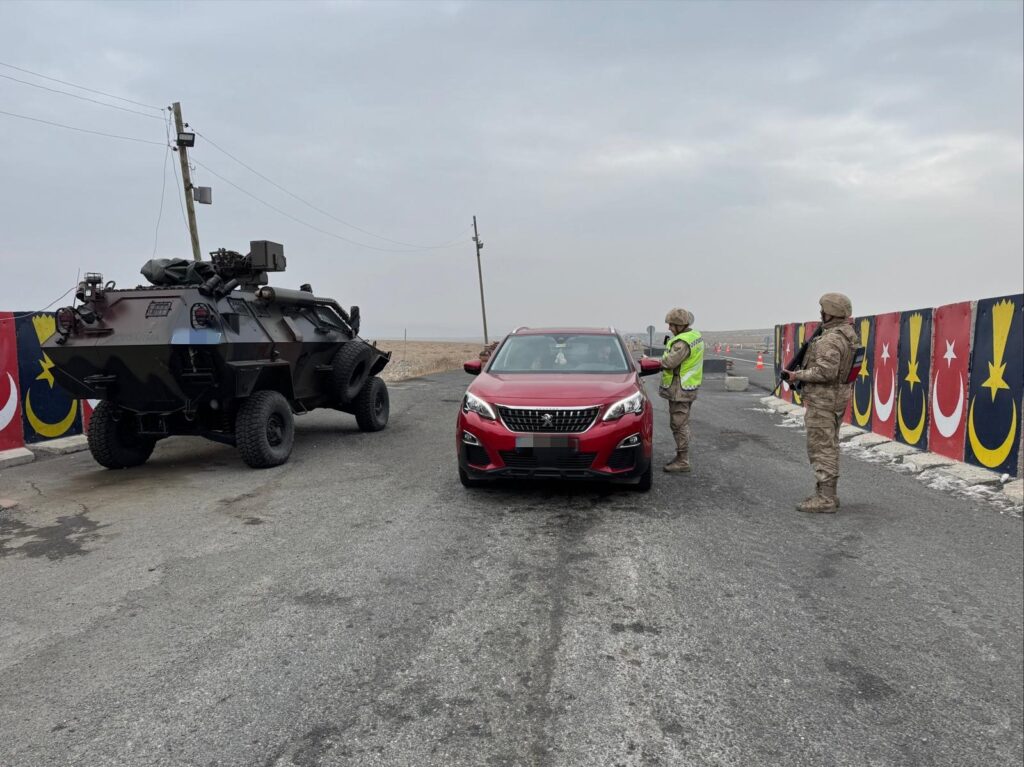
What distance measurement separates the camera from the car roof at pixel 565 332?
7367 mm

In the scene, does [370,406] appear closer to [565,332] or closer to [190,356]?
[190,356]

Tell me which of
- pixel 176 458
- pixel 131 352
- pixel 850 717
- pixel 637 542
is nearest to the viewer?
pixel 850 717

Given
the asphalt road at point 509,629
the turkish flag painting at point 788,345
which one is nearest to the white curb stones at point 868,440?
the asphalt road at point 509,629

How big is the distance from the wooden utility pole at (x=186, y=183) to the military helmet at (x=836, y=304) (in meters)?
18.3

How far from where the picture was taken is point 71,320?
23.0 feet

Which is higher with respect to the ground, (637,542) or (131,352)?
(131,352)

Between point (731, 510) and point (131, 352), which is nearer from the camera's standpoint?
point (731, 510)

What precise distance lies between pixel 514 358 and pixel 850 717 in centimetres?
482

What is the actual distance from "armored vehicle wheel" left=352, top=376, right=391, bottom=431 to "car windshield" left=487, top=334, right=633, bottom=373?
3.53 metres

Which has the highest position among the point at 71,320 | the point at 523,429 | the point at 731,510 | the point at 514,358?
the point at 71,320

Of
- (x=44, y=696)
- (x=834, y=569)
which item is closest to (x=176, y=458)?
(x=44, y=696)

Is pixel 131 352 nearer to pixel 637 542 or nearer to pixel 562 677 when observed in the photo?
pixel 637 542

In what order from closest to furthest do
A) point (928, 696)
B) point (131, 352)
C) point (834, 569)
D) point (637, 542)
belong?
point (928, 696)
point (834, 569)
point (637, 542)
point (131, 352)

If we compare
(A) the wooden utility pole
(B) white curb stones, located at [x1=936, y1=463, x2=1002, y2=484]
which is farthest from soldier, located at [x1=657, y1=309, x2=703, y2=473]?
(A) the wooden utility pole
